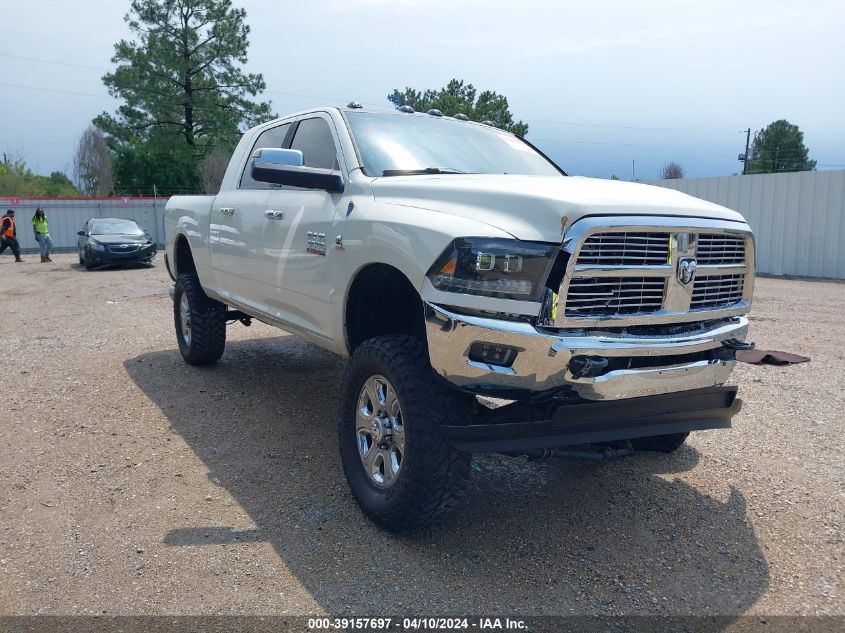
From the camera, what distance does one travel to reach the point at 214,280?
5.96 m

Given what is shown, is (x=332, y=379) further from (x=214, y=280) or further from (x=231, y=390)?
(x=214, y=280)

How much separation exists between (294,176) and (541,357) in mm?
1798

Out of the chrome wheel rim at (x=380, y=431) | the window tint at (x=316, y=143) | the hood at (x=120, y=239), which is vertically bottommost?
the chrome wheel rim at (x=380, y=431)

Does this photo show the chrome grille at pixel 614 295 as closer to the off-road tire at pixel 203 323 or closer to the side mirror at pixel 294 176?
the side mirror at pixel 294 176

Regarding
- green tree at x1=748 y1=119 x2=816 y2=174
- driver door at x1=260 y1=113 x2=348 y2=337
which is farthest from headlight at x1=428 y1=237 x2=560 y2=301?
green tree at x1=748 y1=119 x2=816 y2=174

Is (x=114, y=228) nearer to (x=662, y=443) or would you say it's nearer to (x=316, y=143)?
(x=316, y=143)

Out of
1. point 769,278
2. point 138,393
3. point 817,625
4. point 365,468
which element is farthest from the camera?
point 769,278

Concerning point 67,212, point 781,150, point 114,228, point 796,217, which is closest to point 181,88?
point 67,212

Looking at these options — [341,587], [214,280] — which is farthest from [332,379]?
[341,587]

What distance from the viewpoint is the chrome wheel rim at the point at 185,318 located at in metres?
6.64

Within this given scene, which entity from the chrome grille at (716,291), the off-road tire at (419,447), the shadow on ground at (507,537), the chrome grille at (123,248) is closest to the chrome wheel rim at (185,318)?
the shadow on ground at (507,537)

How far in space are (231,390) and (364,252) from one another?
2810mm

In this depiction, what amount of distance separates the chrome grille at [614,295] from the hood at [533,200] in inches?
9.6

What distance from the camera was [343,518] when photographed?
142 inches
